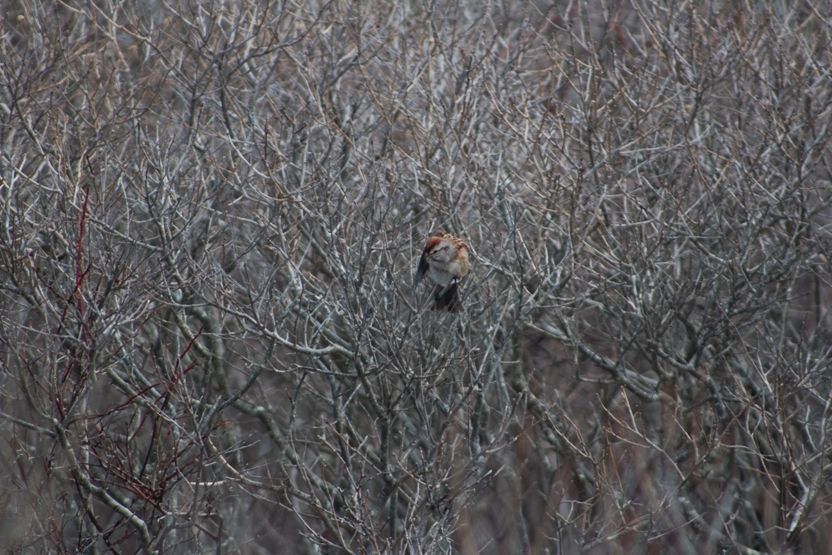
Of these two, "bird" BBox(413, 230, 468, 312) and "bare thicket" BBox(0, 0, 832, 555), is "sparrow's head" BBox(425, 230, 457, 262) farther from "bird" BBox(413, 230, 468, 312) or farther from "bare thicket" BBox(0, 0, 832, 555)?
"bare thicket" BBox(0, 0, 832, 555)

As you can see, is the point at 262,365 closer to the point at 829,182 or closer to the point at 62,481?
the point at 62,481

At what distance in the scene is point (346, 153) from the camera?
8.33m

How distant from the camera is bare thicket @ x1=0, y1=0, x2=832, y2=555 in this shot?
5738mm

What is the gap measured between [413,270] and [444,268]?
0.48 metres

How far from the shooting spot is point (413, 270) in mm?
6812

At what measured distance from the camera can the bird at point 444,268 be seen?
20.1ft

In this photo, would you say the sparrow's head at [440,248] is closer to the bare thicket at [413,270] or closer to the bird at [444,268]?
the bird at [444,268]

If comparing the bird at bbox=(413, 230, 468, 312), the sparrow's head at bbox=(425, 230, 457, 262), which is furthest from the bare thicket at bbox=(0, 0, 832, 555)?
the sparrow's head at bbox=(425, 230, 457, 262)

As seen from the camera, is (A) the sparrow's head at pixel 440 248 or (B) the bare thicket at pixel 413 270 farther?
(A) the sparrow's head at pixel 440 248

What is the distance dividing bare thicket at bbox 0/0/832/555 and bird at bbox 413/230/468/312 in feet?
0.59

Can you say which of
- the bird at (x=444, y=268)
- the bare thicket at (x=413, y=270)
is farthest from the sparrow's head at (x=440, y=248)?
the bare thicket at (x=413, y=270)

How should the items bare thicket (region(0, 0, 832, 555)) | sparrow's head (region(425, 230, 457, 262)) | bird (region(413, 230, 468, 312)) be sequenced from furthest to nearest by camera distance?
1. sparrow's head (region(425, 230, 457, 262))
2. bird (region(413, 230, 468, 312))
3. bare thicket (region(0, 0, 832, 555))

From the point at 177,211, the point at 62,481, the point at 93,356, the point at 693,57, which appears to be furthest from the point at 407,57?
the point at 62,481

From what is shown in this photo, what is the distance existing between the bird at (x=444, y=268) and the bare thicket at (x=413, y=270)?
0.18 meters
